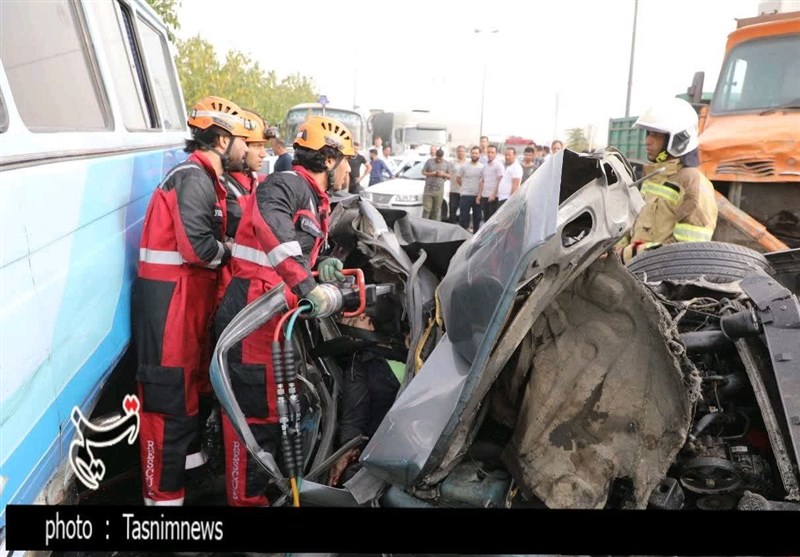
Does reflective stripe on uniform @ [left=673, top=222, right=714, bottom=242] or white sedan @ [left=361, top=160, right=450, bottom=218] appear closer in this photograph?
reflective stripe on uniform @ [left=673, top=222, right=714, bottom=242]

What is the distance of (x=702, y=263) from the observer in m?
2.99

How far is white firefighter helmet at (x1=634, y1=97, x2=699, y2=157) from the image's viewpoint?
3.91 metres

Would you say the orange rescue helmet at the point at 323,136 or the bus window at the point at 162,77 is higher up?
the bus window at the point at 162,77

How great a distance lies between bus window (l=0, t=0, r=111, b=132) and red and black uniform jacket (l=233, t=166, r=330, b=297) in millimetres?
722

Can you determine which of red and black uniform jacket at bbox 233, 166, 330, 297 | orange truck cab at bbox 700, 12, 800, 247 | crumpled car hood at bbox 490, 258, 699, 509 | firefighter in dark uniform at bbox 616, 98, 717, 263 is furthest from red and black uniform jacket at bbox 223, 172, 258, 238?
orange truck cab at bbox 700, 12, 800, 247

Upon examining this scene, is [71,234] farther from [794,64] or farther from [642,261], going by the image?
[794,64]

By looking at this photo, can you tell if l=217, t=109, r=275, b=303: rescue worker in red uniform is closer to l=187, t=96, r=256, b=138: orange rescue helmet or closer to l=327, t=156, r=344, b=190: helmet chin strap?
l=187, t=96, r=256, b=138: orange rescue helmet

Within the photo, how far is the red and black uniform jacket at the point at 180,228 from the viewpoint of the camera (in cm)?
265

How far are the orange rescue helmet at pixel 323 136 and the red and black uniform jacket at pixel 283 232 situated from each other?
0.45 ft

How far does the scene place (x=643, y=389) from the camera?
82.7 inches

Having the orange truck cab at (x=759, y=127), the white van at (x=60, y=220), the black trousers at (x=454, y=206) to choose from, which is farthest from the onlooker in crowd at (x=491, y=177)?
the white van at (x=60, y=220)

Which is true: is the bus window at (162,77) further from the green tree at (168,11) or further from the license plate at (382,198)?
the license plate at (382,198)

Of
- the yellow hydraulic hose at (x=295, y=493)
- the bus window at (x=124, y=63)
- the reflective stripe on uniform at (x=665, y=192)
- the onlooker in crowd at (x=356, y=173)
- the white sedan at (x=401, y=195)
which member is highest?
the bus window at (x=124, y=63)

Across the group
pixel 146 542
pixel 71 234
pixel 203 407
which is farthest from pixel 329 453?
pixel 71 234
